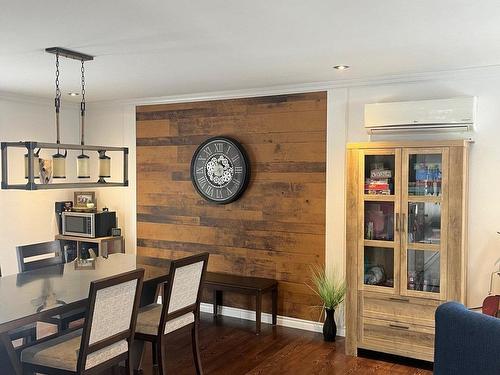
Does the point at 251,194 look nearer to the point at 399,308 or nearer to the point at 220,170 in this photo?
the point at 220,170

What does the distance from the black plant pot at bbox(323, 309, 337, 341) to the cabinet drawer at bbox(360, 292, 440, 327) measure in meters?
0.45

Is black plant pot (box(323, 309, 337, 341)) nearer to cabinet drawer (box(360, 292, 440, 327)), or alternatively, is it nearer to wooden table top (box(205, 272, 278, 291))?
cabinet drawer (box(360, 292, 440, 327))

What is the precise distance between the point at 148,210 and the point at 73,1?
3.84 meters

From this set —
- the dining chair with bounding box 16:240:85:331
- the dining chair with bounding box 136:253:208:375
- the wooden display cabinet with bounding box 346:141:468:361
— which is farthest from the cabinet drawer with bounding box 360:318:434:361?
the dining chair with bounding box 16:240:85:331

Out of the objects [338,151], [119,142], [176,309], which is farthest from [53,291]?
[119,142]

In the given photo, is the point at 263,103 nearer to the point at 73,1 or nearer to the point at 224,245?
the point at 224,245

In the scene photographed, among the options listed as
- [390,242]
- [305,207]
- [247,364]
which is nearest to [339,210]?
[305,207]

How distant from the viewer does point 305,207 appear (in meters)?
5.09

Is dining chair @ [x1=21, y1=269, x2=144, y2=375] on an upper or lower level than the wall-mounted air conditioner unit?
lower

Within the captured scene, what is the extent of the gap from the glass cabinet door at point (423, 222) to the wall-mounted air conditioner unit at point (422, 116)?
0.27 meters

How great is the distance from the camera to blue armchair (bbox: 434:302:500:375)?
6.86 ft

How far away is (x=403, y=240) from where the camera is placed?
426 centimetres

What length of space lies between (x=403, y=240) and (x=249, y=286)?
158cm

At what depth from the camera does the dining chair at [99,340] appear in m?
2.84
